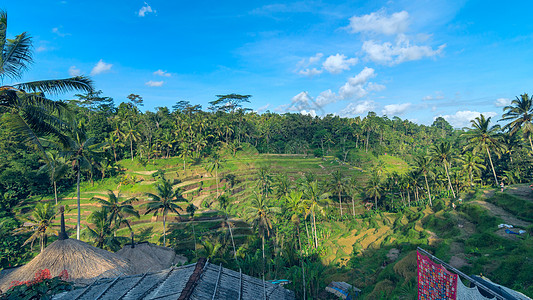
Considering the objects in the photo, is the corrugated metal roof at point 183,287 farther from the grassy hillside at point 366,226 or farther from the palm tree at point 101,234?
the palm tree at point 101,234

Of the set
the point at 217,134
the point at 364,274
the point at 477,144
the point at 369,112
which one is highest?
the point at 369,112

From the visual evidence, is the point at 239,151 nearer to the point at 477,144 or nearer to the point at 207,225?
the point at 207,225

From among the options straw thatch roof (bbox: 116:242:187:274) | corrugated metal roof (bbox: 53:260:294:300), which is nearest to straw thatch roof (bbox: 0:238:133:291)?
corrugated metal roof (bbox: 53:260:294:300)

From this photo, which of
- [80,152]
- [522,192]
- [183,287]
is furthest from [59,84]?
[522,192]

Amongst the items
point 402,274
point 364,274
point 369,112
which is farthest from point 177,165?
point 369,112

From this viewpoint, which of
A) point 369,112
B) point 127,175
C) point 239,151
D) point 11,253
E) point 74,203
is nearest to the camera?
point 11,253

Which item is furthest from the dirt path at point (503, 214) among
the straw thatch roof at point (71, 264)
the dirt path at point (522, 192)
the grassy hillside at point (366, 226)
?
the straw thatch roof at point (71, 264)

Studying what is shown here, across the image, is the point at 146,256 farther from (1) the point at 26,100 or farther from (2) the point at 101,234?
(1) the point at 26,100

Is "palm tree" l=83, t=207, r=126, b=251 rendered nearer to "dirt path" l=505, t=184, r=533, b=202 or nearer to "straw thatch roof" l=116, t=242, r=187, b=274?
"straw thatch roof" l=116, t=242, r=187, b=274
